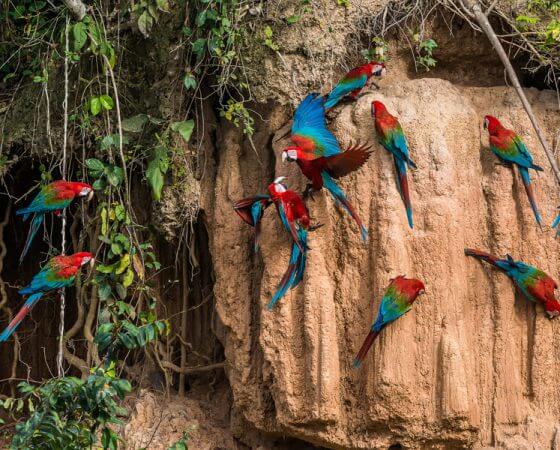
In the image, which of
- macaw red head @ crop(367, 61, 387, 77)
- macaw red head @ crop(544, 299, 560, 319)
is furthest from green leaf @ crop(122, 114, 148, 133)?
macaw red head @ crop(544, 299, 560, 319)

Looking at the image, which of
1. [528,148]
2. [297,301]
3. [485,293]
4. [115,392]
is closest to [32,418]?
[115,392]

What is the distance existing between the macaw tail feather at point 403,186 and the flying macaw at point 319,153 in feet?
0.52

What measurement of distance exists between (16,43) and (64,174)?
84 centimetres

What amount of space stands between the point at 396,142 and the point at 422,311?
751 millimetres

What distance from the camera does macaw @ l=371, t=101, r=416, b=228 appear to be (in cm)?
472

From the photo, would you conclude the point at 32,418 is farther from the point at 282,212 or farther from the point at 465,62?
the point at 465,62

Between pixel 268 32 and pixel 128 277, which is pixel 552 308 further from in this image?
pixel 128 277

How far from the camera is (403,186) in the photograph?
15.6ft

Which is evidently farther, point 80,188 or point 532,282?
point 80,188

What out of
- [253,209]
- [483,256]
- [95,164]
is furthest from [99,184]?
[483,256]

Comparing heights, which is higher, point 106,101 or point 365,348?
point 106,101

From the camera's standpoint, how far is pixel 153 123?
518cm

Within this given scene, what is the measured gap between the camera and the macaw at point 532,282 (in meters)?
4.73

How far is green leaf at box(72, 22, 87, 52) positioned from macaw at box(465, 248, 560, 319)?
206cm
